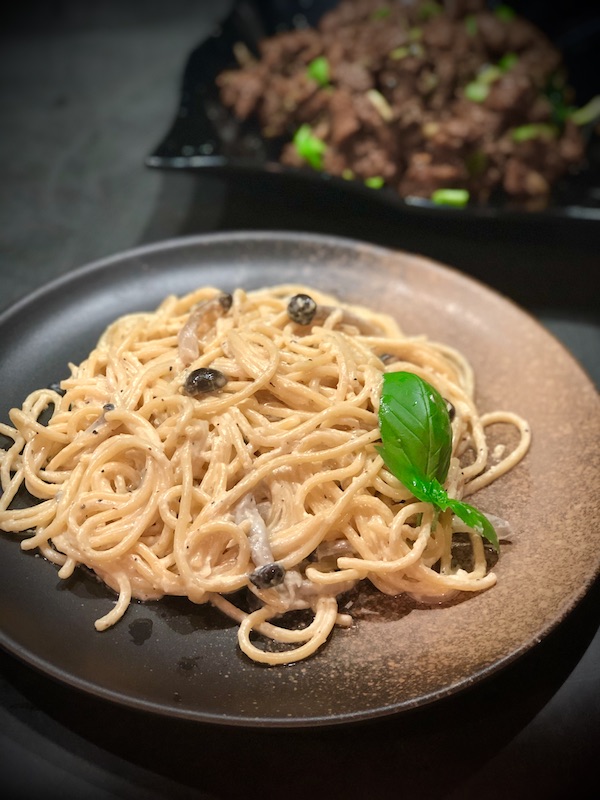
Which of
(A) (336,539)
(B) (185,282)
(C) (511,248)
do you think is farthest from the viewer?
(C) (511,248)

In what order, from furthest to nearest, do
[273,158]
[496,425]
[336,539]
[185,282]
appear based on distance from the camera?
[273,158]
[185,282]
[496,425]
[336,539]

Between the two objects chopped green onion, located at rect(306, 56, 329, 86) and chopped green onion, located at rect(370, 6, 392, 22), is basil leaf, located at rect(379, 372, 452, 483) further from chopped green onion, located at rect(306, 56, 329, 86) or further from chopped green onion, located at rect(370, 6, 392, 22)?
chopped green onion, located at rect(370, 6, 392, 22)

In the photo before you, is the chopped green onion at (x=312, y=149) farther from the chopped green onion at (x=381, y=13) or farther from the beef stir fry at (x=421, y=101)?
the chopped green onion at (x=381, y=13)

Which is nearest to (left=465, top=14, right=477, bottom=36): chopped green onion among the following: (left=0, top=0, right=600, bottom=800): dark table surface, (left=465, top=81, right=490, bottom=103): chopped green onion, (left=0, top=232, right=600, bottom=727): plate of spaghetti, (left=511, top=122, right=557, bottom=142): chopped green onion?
(left=465, top=81, right=490, bottom=103): chopped green onion

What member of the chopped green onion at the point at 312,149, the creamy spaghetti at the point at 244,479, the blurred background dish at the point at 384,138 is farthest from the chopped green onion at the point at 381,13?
the creamy spaghetti at the point at 244,479

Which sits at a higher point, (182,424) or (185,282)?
(185,282)

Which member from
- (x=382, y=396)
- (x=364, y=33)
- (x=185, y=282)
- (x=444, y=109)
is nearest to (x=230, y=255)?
(x=185, y=282)

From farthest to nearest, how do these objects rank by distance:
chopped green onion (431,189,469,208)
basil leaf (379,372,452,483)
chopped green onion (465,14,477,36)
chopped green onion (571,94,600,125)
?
chopped green onion (465,14,477,36), chopped green onion (571,94,600,125), chopped green onion (431,189,469,208), basil leaf (379,372,452,483)

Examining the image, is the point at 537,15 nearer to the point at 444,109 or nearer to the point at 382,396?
the point at 444,109
